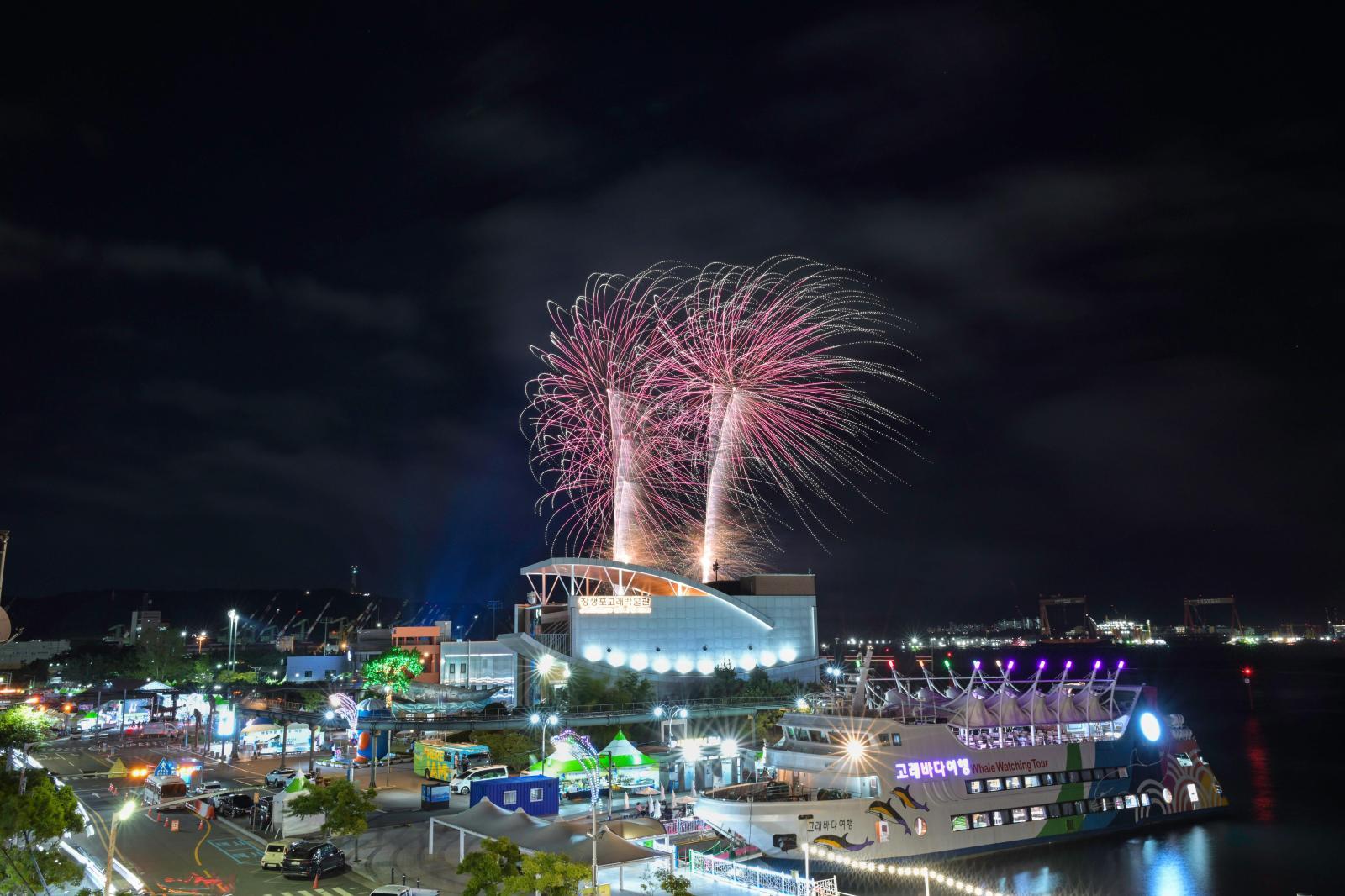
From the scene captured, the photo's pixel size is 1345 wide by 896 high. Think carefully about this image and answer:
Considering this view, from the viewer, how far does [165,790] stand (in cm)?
4056

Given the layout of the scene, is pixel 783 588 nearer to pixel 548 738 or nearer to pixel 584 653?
pixel 584 653

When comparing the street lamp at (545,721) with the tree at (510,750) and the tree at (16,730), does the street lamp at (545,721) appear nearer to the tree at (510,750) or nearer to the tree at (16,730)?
the tree at (510,750)

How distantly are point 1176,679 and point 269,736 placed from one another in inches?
6798

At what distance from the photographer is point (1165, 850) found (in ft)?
146

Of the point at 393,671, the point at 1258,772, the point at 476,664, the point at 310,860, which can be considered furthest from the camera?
the point at 476,664

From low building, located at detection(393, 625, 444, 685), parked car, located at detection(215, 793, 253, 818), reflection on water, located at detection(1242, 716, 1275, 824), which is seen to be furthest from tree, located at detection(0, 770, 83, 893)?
low building, located at detection(393, 625, 444, 685)

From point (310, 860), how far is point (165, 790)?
57.3 ft

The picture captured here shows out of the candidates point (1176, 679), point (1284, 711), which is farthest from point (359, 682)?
point (1176, 679)

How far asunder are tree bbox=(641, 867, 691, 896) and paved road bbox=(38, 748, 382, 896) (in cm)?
844

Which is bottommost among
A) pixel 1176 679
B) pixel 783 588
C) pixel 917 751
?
pixel 1176 679

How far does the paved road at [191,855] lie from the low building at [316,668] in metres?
70.2

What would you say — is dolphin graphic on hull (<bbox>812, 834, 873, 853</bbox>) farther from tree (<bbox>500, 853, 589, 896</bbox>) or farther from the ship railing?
tree (<bbox>500, 853, 589, 896</bbox>)

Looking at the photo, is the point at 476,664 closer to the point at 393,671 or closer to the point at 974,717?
the point at 393,671

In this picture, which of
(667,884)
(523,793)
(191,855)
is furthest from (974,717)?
(191,855)
